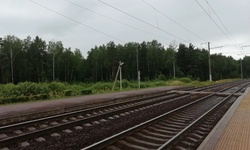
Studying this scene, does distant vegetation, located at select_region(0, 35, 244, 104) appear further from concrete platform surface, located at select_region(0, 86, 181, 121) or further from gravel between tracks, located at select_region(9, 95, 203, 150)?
gravel between tracks, located at select_region(9, 95, 203, 150)

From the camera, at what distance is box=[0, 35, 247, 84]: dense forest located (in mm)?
86562

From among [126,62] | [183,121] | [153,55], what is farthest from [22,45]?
[183,121]

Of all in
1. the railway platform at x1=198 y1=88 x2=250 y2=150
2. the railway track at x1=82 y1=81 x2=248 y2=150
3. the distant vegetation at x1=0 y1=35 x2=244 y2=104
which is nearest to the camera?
the railway platform at x1=198 y1=88 x2=250 y2=150

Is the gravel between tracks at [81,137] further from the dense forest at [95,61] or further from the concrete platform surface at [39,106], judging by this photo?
the dense forest at [95,61]

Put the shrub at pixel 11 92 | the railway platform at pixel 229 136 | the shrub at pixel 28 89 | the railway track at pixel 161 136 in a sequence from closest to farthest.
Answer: the railway platform at pixel 229 136, the railway track at pixel 161 136, the shrub at pixel 11 92, the shrub at pixel 28 89

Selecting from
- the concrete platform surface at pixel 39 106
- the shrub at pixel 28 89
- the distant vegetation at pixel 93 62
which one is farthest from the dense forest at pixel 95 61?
the concrete platform surface at pixel 39 106

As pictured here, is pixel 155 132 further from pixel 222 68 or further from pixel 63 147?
pixel 222 68

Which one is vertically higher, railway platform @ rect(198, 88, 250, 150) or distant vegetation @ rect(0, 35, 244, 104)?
distant vegetation @ rect(0, 35, 244, 104)

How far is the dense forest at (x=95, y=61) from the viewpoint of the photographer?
3408 inches

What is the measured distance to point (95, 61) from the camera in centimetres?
11331

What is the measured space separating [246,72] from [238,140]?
551 ft

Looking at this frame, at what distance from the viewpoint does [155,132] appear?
9.92 m

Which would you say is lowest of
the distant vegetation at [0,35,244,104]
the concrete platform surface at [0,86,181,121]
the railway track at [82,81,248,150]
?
the railway track at [82,81,248,150]

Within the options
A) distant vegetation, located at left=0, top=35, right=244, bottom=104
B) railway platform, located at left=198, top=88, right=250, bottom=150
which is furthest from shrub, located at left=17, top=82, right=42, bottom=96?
distant vegetation, located at left=0, top=35, right=244, bottom=104
